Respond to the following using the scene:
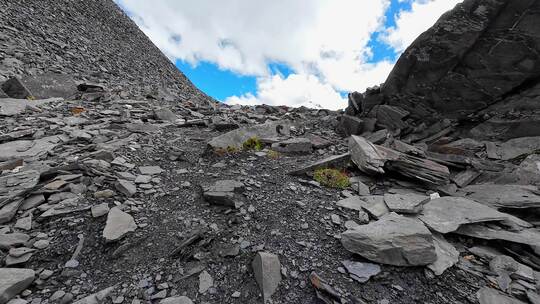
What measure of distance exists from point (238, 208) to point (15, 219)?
391 cm

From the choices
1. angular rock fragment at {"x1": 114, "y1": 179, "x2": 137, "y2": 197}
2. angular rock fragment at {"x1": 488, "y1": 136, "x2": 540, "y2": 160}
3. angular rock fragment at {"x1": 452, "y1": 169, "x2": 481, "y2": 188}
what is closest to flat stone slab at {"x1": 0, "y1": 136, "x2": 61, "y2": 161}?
angular rock fragment at {"x1": 114, "y1": 179, "x2": 137, "y2": 197}

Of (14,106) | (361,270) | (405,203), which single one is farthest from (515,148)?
(14,106)

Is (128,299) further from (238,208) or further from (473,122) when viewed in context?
(473,122)

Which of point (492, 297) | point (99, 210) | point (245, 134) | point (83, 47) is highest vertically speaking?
point (83, 47)

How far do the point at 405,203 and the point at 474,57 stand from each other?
7.36 metres

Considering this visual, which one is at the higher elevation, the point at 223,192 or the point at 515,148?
the point at 223,192

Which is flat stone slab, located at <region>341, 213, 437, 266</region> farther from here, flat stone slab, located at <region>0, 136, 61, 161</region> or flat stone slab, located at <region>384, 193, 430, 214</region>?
flat stone slab, located at <region>0, 136, 61, 161</region>

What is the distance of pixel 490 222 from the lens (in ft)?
17.7

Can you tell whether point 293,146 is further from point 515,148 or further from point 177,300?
point 515,148

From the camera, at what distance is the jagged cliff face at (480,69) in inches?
349

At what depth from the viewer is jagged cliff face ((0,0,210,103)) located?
15.3 m

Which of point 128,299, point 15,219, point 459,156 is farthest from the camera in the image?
point 459,156

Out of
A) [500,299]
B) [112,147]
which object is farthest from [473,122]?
→ [112,147]

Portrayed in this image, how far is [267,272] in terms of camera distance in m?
4.02
